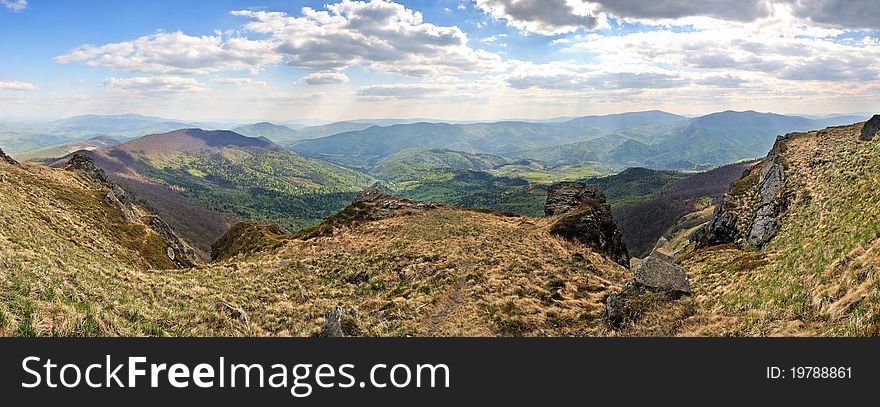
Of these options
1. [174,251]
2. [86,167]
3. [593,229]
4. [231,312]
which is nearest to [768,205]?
[593,229]

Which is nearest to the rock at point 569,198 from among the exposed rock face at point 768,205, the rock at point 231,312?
the exposed rock face at point 768,205

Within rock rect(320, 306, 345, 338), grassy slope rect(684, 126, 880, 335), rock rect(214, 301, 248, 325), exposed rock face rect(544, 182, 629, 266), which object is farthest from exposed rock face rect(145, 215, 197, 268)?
grassy slope rect(684, 126, 880, 335)

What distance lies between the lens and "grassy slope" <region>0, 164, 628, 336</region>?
18.6m

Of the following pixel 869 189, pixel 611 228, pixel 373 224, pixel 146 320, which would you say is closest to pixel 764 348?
pixel 146 320

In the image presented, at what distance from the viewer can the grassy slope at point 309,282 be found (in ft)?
60.9

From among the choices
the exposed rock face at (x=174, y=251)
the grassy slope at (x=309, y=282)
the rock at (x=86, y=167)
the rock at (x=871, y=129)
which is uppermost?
the rock at (x=871, y=129)

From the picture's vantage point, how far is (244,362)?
9.60m

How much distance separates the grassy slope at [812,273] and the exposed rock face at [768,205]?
2.13m

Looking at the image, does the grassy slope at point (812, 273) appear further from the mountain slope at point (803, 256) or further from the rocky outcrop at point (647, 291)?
the rocky outcrop at point (647, 291)

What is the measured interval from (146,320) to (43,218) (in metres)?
32.7

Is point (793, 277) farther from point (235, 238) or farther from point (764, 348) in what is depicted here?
point (235, 238)

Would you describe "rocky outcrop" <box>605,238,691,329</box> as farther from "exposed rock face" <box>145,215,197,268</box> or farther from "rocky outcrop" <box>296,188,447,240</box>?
"exposed rock face" <box>145,215,197,268</box>

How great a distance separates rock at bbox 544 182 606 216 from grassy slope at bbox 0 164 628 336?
11.4 meters

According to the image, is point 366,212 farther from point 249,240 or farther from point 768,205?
point 768,205
